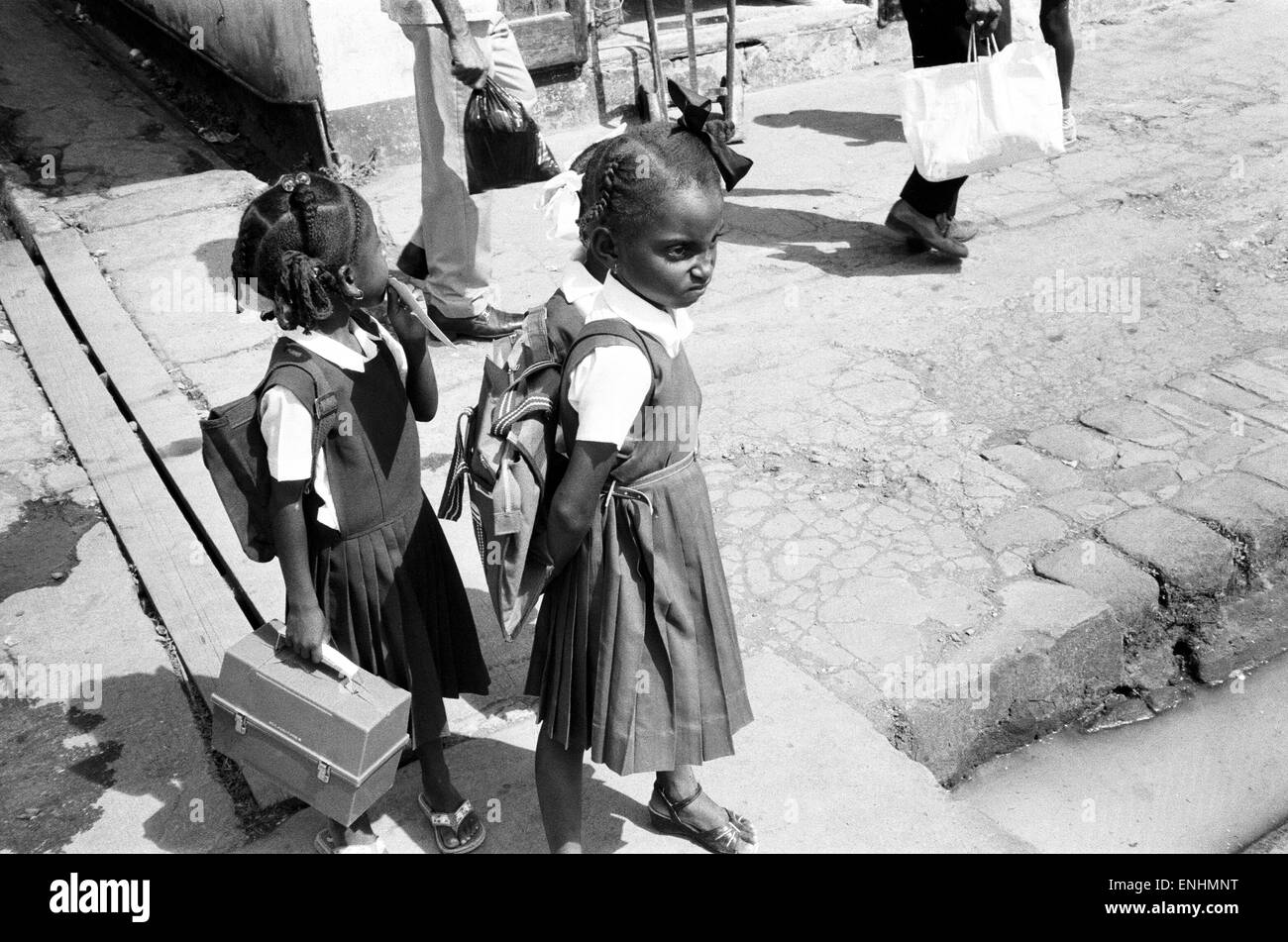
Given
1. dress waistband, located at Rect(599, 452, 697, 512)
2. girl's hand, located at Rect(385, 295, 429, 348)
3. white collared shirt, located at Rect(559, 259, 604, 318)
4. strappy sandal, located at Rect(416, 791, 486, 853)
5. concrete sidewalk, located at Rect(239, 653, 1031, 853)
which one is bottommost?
concrete sidewalk, located at Rect(239, 653, 1031, 853)

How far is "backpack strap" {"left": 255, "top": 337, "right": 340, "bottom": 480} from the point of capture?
2289mm

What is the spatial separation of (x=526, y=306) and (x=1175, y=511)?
268cm

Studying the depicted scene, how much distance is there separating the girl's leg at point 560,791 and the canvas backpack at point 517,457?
31 centimetres

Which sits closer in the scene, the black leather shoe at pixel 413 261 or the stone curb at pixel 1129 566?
the stone curb at pixel 1129 566

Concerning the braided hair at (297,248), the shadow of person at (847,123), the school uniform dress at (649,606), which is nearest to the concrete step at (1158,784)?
the school uniform dress at (649,606)

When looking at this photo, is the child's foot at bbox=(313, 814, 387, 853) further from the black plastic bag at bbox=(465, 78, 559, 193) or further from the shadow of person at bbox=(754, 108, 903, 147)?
the shadow of person at bbox=(754, 108, 903, 147)

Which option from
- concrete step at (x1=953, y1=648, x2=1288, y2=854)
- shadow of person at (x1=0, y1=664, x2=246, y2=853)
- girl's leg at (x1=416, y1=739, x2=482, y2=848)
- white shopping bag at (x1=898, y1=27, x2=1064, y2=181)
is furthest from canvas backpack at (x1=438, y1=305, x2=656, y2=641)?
white shopping bag at (x1=898, y1=27, x2=1064, y2=181)

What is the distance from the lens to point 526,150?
430 centimetres

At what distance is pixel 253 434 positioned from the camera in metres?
2.29

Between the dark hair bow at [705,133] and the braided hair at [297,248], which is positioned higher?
the dark hair bow at [705,133]

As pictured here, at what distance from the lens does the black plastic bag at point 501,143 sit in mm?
4234

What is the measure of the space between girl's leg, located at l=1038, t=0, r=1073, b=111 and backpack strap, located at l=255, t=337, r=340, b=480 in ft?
16.2

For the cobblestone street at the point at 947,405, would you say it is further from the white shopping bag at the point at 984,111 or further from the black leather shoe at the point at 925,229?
the white shopping bag at the point at 984,111

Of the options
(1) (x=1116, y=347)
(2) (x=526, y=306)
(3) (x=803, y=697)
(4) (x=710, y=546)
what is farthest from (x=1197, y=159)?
(4) (x=710, y=546)
